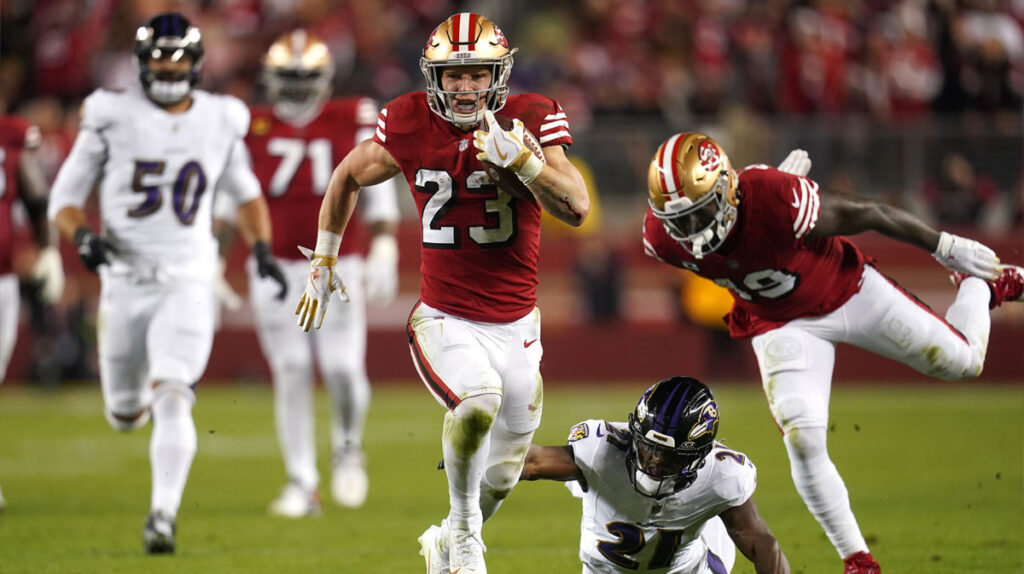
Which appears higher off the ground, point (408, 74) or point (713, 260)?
point (713, 260)

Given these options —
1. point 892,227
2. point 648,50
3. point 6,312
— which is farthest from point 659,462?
point 648,50

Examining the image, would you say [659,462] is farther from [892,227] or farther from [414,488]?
[414,488]

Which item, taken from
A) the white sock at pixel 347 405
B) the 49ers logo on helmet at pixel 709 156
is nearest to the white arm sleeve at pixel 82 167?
the white sock at pixel 347 405

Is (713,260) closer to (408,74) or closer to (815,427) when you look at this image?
(815,427)

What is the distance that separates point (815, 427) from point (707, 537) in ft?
2.12

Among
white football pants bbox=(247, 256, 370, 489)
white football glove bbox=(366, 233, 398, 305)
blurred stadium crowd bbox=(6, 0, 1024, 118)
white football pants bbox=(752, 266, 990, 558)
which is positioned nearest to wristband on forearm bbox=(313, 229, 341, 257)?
white football pants bbox=(752, 266, 990, 558)

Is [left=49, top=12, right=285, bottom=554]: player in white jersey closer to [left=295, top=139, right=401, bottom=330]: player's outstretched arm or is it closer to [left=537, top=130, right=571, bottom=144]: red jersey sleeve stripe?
[left=295, top=139, right=401, bottom=330]: player's outstretched arm

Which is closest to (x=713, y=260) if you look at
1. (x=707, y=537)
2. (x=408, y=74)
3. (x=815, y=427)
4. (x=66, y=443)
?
(x=815, y=427)

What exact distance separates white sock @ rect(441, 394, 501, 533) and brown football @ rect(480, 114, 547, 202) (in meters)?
0.79

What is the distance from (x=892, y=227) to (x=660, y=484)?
1.53 meters

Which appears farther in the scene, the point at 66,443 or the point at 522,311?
the point at 66,443

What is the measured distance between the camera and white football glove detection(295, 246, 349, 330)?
18.4 ft

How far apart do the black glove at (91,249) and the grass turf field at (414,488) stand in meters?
1.40

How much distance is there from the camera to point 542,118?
5434 millimetres
